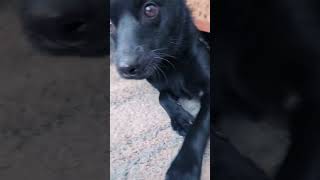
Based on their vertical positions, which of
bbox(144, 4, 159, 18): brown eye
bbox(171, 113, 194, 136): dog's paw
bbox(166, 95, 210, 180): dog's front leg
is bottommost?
bbox(166, 95, 210, 180): dog's front leg

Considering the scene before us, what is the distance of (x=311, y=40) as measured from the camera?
3.99 feet

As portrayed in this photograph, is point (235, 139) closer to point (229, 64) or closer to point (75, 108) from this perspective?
point (229, 64)

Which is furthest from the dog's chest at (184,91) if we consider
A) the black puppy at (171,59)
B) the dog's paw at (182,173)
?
the dog's paw at (182,173)

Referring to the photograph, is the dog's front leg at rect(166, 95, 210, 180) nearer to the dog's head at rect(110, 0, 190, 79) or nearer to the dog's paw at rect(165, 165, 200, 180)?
the dog's paw at rect(165, 165, 200, 180)

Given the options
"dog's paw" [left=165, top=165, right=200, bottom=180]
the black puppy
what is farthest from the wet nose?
"dog's paw" [left=165, top=165, right=200, bottom=180]

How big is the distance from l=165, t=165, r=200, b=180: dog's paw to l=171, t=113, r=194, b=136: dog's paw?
71 mm

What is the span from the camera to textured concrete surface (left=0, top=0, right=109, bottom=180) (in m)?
1.17

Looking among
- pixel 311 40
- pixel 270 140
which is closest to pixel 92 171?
pixel 270 140

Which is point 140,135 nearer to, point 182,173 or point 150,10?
point 182,173

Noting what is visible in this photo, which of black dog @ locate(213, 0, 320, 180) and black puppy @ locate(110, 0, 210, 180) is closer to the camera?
black puppy @ locate(110, 0, 210, 180)

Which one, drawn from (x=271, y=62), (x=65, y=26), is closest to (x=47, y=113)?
(x=65, y=26)

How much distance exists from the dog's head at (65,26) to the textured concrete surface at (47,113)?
0.02 m

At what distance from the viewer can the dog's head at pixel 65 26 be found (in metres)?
1.14

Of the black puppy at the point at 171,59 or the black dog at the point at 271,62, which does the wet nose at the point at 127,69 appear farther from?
the black dog at the point at 271,62
